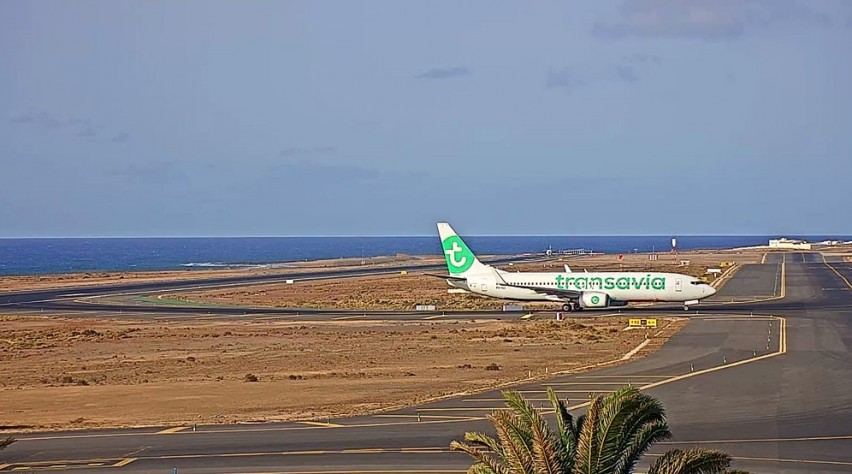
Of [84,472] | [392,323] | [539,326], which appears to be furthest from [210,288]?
[84,472]

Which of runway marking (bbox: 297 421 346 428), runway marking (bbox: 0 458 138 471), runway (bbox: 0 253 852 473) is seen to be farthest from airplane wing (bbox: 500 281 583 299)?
runway marking (bbox: 0 458 138 471)

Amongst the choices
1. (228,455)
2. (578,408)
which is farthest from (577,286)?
(228,455)

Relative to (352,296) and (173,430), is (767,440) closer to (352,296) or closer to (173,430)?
(173,430)

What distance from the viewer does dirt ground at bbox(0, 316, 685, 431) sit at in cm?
3888

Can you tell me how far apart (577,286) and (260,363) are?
3764 centimetres

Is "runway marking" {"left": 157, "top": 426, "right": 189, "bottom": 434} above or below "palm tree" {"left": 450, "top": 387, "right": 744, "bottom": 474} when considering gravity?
below

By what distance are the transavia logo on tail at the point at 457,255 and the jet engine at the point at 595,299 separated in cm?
1083

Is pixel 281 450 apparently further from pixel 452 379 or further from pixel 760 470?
pixel 452 379

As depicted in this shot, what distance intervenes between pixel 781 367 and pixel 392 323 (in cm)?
3557

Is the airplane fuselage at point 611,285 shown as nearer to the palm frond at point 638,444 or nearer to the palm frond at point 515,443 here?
the palm frond at point 638,444

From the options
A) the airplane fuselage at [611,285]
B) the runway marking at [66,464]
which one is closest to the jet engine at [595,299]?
the airplane fuselage at [611,285]

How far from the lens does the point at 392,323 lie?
77.1 meters

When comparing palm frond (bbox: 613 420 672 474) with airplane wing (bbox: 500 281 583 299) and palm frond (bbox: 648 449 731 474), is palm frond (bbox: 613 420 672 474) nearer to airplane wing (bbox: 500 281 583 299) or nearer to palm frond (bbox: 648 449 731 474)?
palm frond (bbox: 648 449 731 474)

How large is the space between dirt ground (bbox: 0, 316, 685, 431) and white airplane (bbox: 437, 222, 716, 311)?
7029mm
